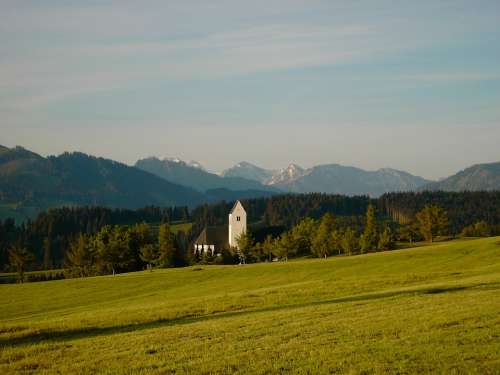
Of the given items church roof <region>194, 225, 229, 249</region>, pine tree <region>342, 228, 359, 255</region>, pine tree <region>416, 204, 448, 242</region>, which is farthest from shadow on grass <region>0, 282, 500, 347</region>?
church roof <region>194, 225, 229, 249</region>

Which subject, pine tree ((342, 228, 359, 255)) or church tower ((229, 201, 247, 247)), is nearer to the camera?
pine tree ((342, 228, 359, 255))

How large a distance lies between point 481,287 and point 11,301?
51076 mm

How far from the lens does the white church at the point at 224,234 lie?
146 metres

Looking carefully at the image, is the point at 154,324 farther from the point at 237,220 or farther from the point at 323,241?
the point at 237,220

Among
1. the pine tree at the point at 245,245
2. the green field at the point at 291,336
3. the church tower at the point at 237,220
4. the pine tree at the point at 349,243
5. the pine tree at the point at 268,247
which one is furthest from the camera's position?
the church tower at the point at 237,220

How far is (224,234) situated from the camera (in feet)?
527

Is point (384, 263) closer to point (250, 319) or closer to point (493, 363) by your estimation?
point (250, 319)

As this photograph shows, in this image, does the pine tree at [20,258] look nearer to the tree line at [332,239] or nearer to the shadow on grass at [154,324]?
the tree line at [332,239]

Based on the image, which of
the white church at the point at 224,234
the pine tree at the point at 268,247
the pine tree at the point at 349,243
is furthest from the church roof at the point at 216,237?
the pine tree at the point at 349,243

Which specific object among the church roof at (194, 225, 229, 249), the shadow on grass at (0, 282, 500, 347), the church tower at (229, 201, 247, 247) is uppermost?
the church tower at (229, 201, 247, 247)

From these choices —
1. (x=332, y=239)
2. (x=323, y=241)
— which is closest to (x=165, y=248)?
(x=323, y=241)

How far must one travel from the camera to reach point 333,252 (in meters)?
123

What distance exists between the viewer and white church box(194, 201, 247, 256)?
146500 mm

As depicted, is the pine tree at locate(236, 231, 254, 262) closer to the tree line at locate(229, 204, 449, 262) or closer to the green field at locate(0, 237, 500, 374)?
the tree line at locate(229, 204, 449, 262)
